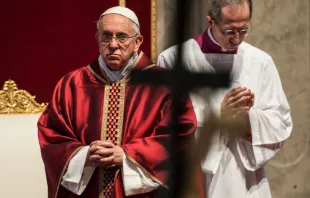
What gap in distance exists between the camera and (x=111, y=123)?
9.73ft

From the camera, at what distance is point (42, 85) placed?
4355 mm

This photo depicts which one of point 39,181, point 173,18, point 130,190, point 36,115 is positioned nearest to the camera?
point 173,18

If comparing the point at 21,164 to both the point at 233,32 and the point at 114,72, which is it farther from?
the point at 233,32

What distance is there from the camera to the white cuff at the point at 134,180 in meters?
2.80

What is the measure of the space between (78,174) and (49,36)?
1.73m

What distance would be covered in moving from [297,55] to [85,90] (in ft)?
6.18

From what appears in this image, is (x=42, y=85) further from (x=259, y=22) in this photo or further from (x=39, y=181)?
(x=259, y=22)

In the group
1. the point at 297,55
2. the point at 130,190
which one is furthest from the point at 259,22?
the point at 130,190

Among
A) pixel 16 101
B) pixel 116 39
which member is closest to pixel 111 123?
pixel 116 39

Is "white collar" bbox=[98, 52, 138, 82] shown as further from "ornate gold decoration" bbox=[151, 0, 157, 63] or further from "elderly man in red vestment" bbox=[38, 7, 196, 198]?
"ornate gold decoration" bbox=[151, 0, 157, 63]

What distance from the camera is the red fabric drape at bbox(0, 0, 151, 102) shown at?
172 inches

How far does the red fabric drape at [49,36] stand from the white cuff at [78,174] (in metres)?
1.52

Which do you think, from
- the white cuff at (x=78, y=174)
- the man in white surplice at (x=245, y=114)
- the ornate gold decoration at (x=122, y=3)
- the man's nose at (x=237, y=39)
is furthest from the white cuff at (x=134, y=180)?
the ornate gold decoration at (x=122, y=3)

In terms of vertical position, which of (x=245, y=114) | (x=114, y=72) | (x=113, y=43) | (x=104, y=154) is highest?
(x=113, y=43)
